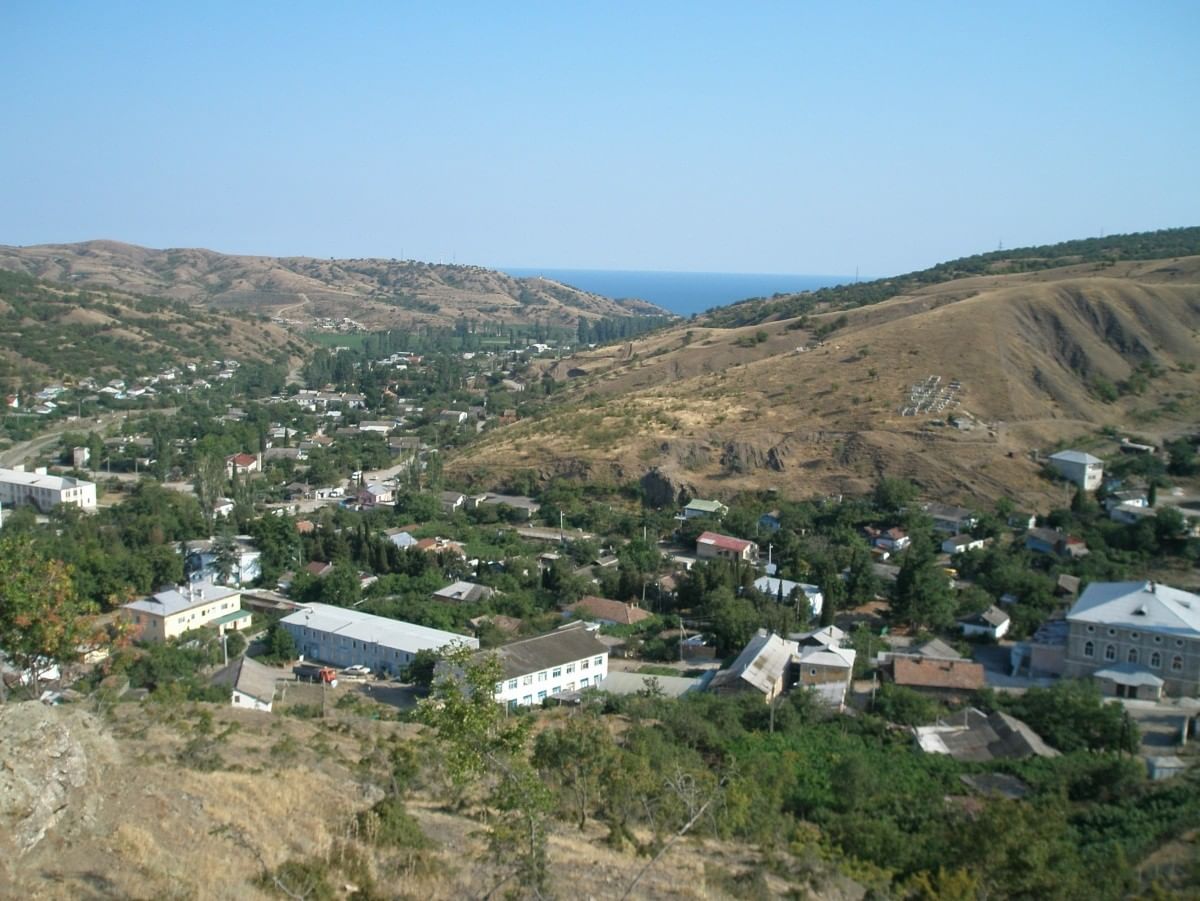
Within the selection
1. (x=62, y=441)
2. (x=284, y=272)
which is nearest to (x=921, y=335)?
(x=62, y=441)

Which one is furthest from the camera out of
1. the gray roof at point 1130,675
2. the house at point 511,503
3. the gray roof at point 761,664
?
the house at point 511,503

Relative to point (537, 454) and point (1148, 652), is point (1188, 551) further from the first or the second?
point (537, 454)

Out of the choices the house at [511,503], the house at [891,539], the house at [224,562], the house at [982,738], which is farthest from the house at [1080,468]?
the house at [224,562]

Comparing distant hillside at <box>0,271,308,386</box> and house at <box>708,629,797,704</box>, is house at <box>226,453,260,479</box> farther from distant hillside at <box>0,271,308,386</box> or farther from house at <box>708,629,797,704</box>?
house at <box>708,629,797,704</box>

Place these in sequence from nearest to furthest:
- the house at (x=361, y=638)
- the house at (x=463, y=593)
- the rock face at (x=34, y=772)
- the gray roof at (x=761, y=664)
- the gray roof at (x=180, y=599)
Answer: the rock face at (x=34, y=772) < the gray roof at (x=761, y=664) < the house at (x=361, y=638) < the gray roof at (x=180, y=599) < the house at (x=463, y=593)

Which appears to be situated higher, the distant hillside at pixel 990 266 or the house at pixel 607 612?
the distant hillside at pixel 990 266

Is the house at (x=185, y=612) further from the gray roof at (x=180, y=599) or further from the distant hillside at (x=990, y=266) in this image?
the distant hillside at (x=990, y=266)
